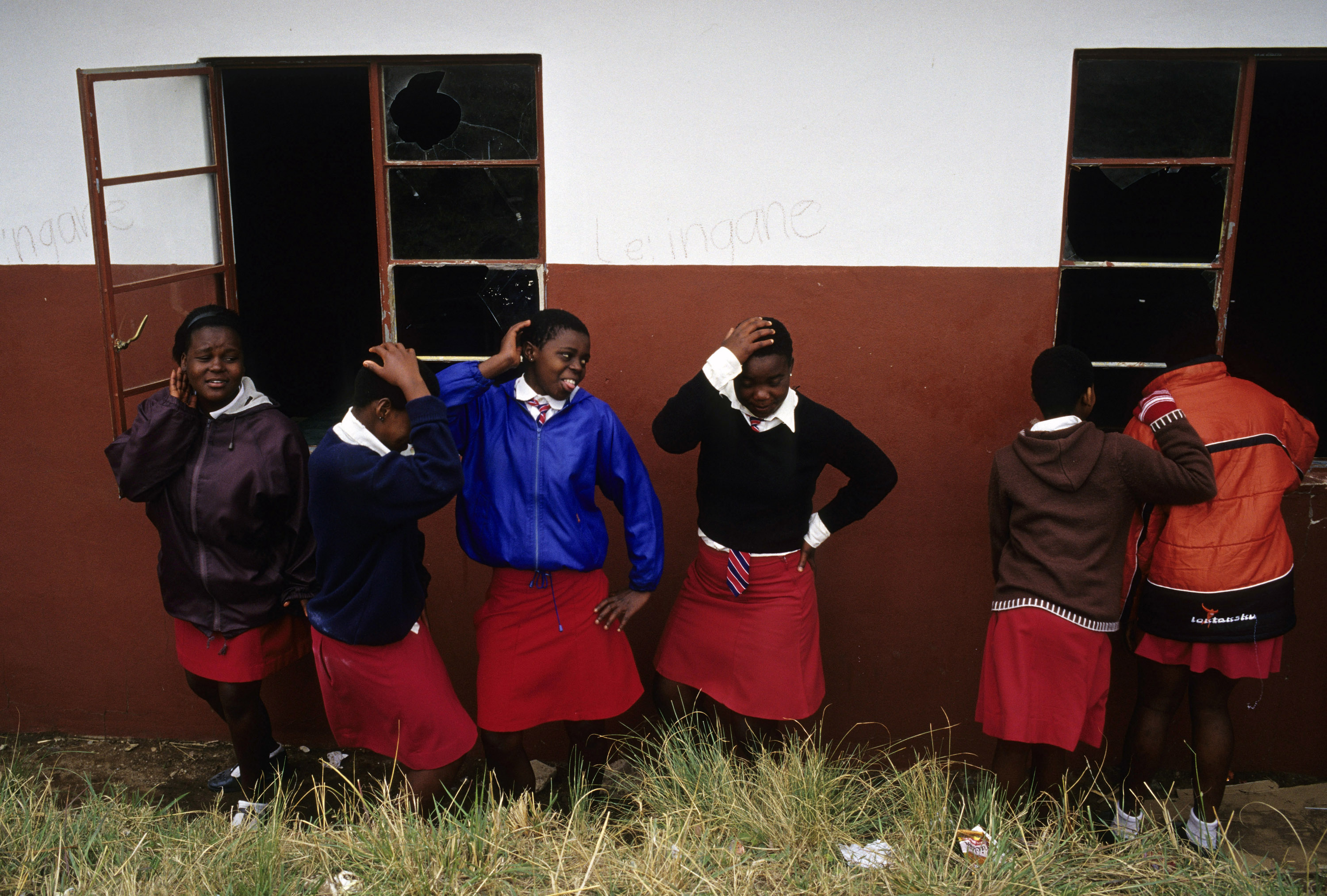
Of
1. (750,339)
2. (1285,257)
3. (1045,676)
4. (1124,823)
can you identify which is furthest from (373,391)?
(1285,257)

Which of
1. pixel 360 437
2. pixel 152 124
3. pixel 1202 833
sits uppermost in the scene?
pixel 152 124

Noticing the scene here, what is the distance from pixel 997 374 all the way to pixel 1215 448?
0.79 metres

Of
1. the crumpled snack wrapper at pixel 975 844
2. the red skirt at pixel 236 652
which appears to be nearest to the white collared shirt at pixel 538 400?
the red skirt at pixel 236 652

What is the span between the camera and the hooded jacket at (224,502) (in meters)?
3.36

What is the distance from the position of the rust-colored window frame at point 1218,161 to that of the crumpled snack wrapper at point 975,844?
1776mm

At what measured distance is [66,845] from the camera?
3.05m

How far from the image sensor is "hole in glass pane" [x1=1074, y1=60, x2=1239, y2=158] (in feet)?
12.2

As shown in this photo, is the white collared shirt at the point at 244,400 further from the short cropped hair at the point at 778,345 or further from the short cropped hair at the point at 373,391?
the short cropped hair at the point at 778,345

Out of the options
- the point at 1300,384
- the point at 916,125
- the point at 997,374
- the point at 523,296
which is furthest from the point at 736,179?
the point at 1300,384

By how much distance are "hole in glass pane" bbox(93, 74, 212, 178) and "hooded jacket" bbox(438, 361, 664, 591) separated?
1.57m

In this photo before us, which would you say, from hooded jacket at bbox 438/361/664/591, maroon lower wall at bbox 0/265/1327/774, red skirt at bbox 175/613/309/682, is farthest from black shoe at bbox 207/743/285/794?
hooded jacket at bbox 438/361/664/591

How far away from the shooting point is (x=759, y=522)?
3.38 m

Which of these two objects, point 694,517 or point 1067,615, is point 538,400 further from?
point 1067,615

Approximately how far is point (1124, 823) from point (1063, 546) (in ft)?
3.35
